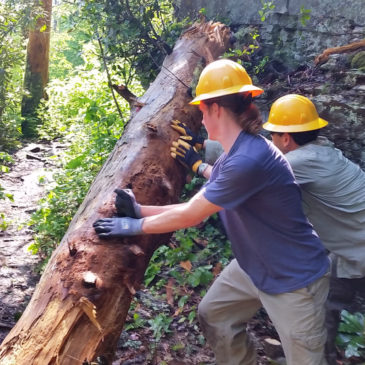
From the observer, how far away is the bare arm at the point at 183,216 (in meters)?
2.43

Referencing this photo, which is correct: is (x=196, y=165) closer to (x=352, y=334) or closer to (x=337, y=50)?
(x=352, y=334)

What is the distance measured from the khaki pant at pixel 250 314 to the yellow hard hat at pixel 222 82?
1194mm

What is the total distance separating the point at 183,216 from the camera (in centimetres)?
249

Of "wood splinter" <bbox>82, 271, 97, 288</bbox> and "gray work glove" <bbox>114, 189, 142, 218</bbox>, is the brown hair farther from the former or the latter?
"wood splinter" <bbox>82, 271, 97, 288</bbox>

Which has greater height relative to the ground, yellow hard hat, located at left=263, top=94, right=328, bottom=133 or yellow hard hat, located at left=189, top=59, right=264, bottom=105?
yellow hard hat, located at left=189, top=59, right=264, bottom=105

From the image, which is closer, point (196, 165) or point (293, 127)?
point (293, 127)

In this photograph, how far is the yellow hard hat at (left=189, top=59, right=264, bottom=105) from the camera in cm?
263

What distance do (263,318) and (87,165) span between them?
127 inches

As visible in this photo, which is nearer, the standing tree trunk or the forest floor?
the forest floor

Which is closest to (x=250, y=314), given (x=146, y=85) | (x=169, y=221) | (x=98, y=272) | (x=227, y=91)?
(x=169, y=221)

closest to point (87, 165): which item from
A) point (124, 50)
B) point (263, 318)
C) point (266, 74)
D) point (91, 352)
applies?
point (124, 50)

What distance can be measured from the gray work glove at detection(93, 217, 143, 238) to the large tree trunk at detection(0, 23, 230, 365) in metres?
0.06

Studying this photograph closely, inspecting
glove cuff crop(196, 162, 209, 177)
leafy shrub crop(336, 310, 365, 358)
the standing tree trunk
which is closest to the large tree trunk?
glove cuff crop(196, 162, 209, 177)

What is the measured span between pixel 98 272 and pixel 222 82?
1322 mm
